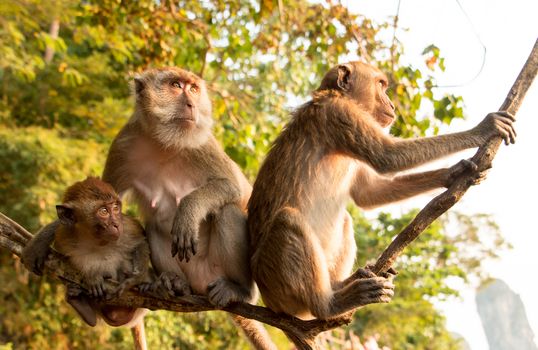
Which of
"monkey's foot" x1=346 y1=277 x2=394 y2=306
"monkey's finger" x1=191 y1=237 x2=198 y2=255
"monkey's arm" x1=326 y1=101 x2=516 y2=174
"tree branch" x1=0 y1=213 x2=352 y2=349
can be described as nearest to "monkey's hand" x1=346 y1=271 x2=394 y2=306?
"monkey's foot" x1=346 y1=277 x2=394 y2=306

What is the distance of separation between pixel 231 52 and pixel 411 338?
10342 millimetres

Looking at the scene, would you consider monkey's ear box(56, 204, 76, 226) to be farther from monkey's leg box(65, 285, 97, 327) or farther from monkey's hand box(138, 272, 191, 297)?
monkey's hand box(138, 272, 191, 297)

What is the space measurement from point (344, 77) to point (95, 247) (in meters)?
1.98

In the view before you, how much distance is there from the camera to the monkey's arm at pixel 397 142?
361cm

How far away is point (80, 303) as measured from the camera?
3.93 meters

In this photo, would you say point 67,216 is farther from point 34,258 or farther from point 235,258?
point 235,258

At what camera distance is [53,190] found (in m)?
9.68

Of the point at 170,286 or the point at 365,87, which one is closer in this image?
the point at 170,286

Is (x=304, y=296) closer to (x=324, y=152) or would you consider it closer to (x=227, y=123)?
(x=324, y=152)

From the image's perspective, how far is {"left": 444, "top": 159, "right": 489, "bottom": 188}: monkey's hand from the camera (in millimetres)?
3461

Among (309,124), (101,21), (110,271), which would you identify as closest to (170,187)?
(110,271)

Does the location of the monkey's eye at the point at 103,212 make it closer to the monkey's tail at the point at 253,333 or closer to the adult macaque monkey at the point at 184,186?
the adult macaque monkey at the point at 184,186

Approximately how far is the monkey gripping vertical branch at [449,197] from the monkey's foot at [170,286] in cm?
122

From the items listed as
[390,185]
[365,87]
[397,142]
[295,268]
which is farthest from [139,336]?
[365,87]
